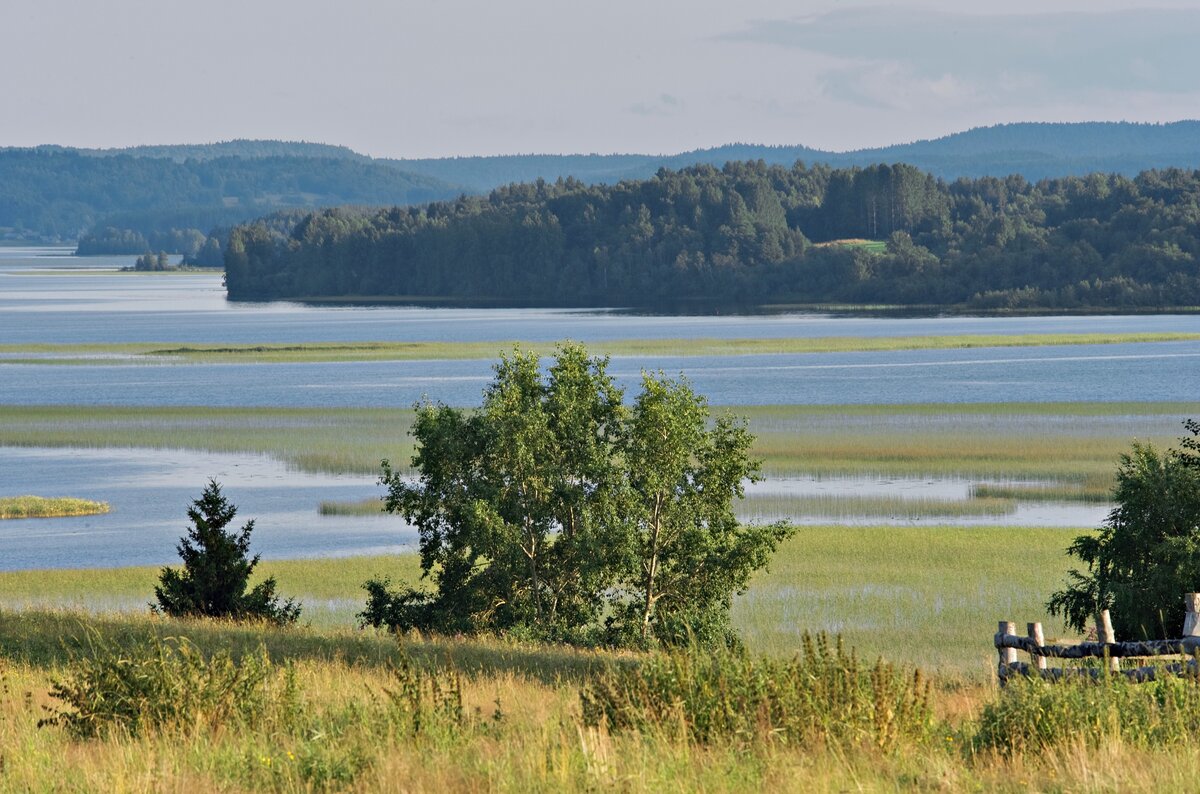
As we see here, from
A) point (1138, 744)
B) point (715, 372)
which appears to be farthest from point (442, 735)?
point (715, 372)

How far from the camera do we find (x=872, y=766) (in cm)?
1041

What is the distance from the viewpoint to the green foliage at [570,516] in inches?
1069

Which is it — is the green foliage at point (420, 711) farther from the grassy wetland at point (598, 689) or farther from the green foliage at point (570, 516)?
the green foliage at point (570, 516)

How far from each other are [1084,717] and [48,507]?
3975 centimetres

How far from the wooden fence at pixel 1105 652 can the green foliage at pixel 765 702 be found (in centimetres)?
209

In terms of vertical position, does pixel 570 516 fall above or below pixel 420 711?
below

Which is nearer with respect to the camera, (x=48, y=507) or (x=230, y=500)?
(x=48, y=507)

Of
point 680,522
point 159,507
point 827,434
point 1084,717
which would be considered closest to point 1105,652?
point 1084,717

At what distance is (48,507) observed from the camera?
45781mm

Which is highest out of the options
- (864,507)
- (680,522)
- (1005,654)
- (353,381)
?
(1005,654)

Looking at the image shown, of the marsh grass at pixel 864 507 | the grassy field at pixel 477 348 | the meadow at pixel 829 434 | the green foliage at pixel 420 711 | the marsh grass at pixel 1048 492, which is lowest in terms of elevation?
the marsh grass at pixel 864 507

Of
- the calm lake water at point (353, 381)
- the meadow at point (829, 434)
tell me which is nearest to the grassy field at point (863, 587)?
the calm lake water at point (353, 381)

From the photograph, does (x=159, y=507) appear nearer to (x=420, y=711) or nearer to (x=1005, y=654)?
(x=1005, y=654)

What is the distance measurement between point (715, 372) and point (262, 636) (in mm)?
75675
